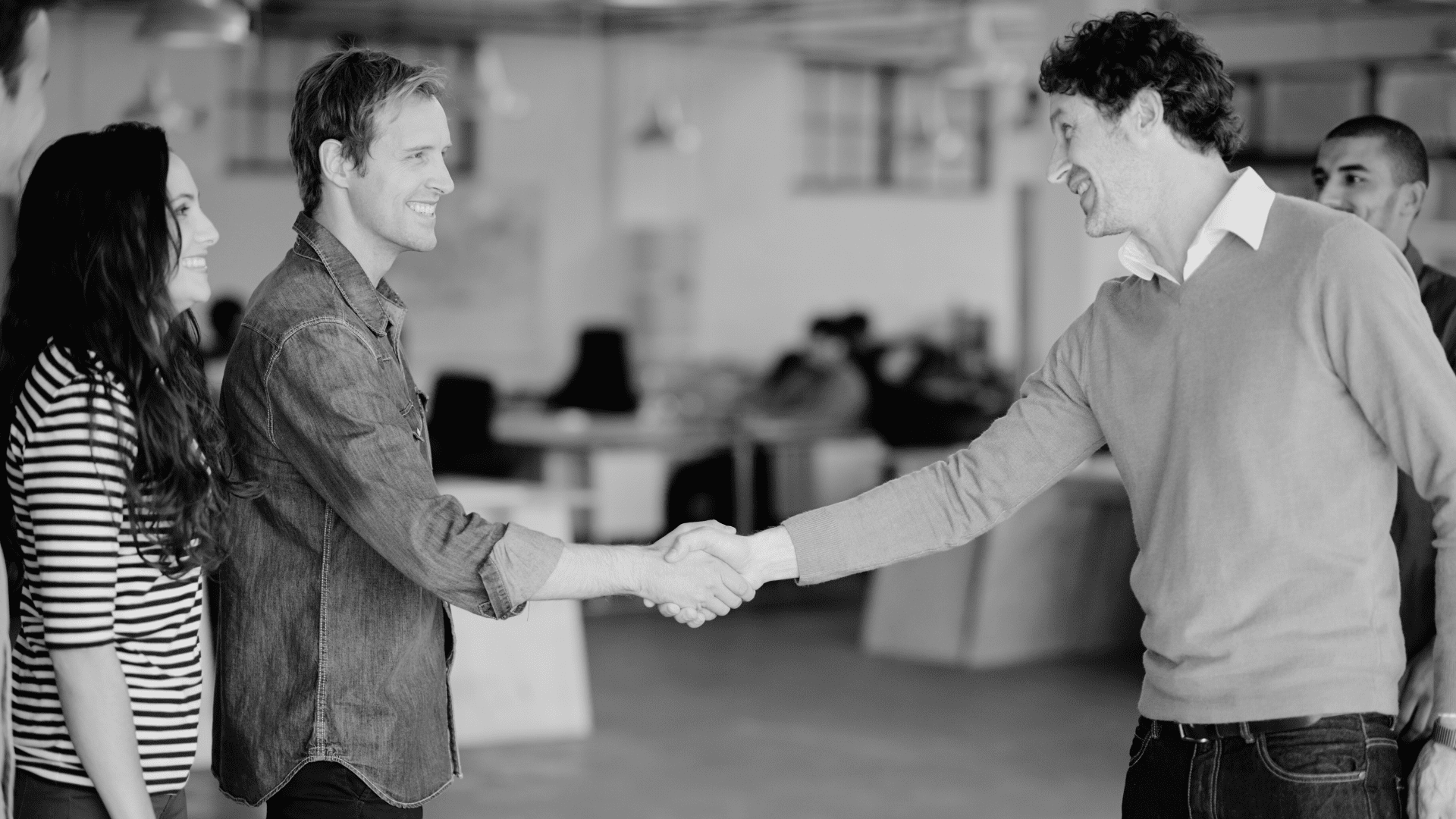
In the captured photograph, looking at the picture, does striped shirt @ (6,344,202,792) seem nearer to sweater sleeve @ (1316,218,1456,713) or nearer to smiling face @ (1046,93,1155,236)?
smiling face @ (1046,93,1155,236)

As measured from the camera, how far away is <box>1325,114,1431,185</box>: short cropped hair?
9.25 feet

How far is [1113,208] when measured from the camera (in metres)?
2.05

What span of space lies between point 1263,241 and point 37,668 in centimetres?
149

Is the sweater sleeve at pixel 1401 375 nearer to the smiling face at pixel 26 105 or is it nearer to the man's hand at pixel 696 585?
the man's hand at pixel 696 585

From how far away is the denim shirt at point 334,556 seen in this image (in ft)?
6.33

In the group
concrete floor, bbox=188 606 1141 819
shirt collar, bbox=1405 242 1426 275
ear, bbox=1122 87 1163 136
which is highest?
ear, bbox=1122 87 1163 136

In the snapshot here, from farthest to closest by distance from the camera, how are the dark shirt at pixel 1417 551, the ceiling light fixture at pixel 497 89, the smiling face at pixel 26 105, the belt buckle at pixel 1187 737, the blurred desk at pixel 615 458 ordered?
the ceiling light fixture at pixel 497 89 → the blurred desk at pixel 615 458 → the dark shirt at pixel 1417 551 → the belt buckle at pixel 1187 737 → the smiling face at pixel 26 105

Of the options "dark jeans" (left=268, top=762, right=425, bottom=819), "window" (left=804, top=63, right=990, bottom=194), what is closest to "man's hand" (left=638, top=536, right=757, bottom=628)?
"dark jeans" (left=268, top=762, right=425, bottom=819)

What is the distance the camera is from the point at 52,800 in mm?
1827

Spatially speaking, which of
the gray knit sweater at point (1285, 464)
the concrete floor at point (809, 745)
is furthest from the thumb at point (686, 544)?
the concrete floor at point (809, 745)

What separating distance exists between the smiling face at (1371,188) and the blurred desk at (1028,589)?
3.76m

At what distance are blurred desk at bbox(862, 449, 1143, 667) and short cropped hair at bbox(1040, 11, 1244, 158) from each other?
4588 mm

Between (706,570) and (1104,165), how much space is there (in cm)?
80

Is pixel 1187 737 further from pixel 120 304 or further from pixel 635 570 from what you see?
pixel 120 304
